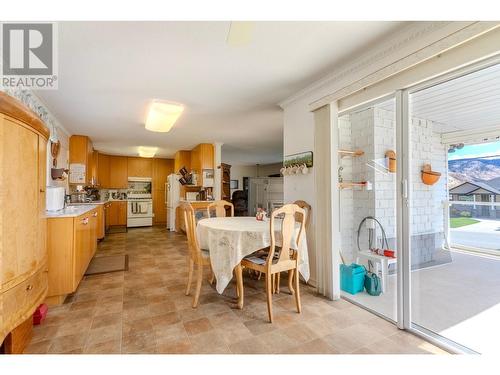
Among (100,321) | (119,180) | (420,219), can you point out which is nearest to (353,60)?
(420,219)

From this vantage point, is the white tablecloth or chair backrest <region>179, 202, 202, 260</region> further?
chair backrest <region>179, 202, 202, 260</region>

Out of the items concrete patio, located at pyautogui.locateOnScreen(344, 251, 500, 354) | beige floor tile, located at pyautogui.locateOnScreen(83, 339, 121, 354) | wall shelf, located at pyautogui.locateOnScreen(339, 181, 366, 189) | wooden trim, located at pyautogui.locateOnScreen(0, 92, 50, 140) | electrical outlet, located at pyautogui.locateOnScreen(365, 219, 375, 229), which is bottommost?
beige floor tile, located at pyautogui.locateOnScreen(83, 339, 121, 354)

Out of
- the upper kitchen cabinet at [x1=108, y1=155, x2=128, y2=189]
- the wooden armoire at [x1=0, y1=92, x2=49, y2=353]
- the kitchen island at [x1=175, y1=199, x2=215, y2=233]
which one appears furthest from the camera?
the upper kitchen cabinet at [x1=108, y1=155, x2=128, y2=189]

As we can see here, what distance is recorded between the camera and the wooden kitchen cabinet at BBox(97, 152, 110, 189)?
7.34 meters

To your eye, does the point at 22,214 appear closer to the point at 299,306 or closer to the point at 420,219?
the point at 299,306

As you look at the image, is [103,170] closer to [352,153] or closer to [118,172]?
[118,172]

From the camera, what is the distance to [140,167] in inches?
311

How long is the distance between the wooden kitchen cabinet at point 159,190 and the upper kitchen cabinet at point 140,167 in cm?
16

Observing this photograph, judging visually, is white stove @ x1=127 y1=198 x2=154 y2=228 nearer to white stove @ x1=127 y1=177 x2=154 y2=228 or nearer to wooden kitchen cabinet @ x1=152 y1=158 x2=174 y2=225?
white stove @ x1=127 y1=177 x2=154 y2=228

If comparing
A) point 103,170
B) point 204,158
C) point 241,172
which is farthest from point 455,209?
point 241,172

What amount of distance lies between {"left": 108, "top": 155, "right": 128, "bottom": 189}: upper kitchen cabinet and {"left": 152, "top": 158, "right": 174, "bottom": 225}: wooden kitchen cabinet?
89 cm

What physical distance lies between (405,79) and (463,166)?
3.47ft

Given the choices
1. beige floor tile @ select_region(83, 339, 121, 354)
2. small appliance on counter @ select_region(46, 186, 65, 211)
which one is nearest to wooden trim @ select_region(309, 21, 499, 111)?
beige floor tile @ select_region(83, 339, 121, 354)

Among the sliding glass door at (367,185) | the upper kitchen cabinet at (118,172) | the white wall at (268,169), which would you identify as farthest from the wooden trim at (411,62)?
the white wall at (268,169)
